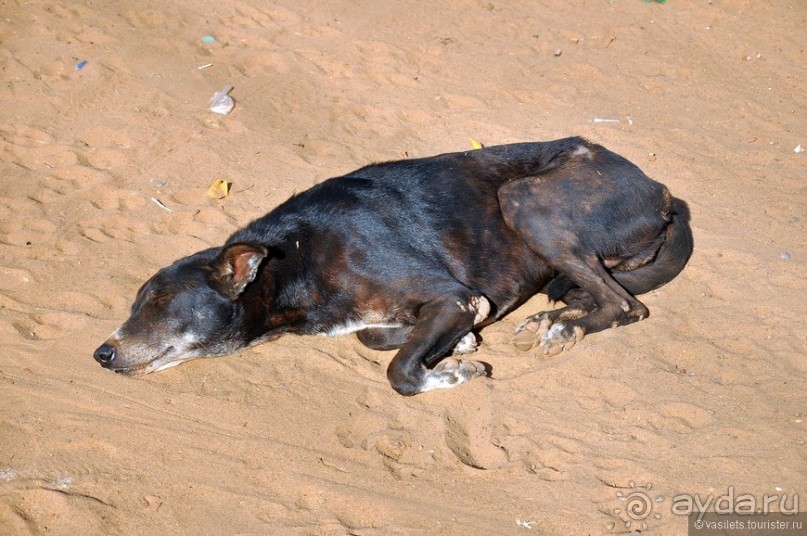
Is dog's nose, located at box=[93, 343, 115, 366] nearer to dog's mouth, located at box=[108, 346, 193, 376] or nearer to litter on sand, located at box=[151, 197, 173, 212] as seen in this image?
dog's mouth, located at box=[108, 346, 193, 376]

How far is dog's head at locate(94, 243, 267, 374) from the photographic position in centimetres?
445

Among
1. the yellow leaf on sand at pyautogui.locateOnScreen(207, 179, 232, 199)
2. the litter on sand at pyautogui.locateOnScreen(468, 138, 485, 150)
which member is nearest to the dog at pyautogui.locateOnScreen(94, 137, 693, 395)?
the yellow leaf on sand at pyautogui.locateOnScreen(207, 179, 232, 199)

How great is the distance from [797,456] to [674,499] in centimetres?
76

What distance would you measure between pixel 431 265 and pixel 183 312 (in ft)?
4.96

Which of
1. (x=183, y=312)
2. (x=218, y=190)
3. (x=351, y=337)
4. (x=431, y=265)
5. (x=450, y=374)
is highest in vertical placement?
(x=431, y=265)

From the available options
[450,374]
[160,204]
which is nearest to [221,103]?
[160,204]

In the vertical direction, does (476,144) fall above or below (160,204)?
above

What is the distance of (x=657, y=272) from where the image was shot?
211 inches

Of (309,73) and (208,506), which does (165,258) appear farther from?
(309,73)

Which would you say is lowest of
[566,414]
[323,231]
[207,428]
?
[207,428]

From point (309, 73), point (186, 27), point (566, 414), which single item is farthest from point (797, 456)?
point (186, 27)

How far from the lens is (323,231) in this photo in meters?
4.88

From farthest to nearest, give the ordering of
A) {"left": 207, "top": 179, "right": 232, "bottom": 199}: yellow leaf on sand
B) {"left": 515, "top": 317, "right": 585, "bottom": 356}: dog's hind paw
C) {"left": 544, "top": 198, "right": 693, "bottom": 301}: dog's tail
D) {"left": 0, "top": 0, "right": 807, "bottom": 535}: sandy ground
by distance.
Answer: {"left": 207, "top": 179, "right": 232, "bottom": 199}: yellow leaf on sand → {"left": 544, "top": 198, "right": 693, "bottom": 301}: dog's tail → {"left": 515, "top": 317, "right": 585, "bottom": 356}: dog's hind paw → {"left": 0, "top": 0, "right": 807, "bottom": 535}: sandy ground

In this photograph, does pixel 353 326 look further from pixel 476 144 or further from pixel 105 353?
pixel 476 144
